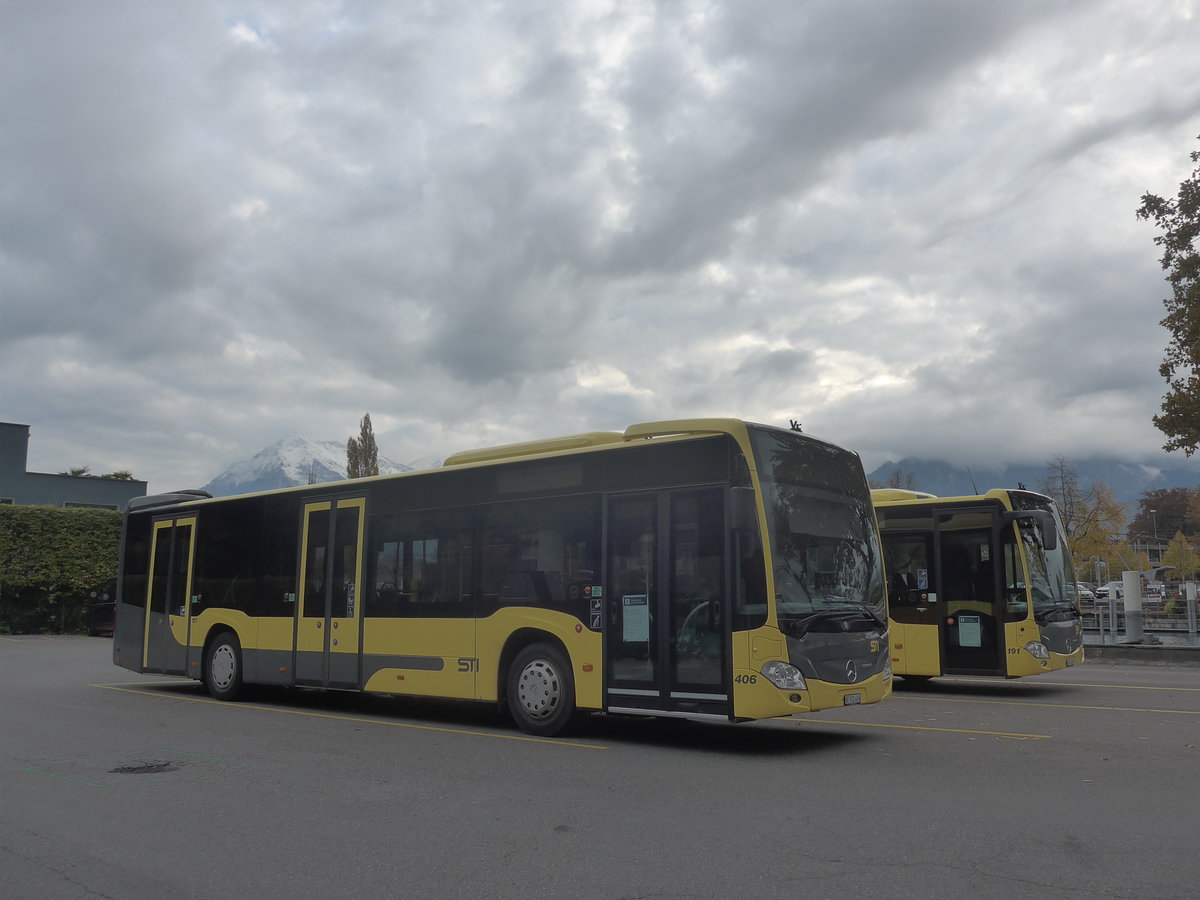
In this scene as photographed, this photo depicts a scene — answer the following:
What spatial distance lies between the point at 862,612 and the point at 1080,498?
5996 cm

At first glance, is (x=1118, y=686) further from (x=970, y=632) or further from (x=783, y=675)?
(x=783, y=675)

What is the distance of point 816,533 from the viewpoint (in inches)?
390

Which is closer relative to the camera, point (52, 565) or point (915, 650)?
point (915, 650)

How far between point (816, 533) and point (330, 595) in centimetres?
662

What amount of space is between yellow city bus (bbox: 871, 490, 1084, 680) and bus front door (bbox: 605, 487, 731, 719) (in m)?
6.22

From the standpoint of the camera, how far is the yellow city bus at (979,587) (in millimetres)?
14633

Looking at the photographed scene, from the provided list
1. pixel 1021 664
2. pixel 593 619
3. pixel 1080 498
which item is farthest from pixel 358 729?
pixel 1080 498

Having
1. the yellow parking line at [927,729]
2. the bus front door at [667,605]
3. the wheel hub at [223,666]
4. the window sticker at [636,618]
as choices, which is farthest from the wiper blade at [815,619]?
the wheel hub at [223,666]

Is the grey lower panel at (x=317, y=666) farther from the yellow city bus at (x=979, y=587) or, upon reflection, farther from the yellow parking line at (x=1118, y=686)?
the yellow parking line at (x=1118, y=686)

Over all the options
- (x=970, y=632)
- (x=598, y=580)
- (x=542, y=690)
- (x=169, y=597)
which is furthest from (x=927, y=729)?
(x=169, y=597)

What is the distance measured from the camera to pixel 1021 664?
1449 centimetres

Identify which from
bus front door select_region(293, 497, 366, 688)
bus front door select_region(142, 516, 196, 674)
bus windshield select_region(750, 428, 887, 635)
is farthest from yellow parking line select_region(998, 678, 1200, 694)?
bus front door select_region(142, 516, 196, 674)

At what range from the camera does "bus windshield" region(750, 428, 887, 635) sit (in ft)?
30.9

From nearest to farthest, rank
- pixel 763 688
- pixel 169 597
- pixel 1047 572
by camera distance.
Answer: pixel 763 688 → pixel 1047 572 → pixel 169 597
